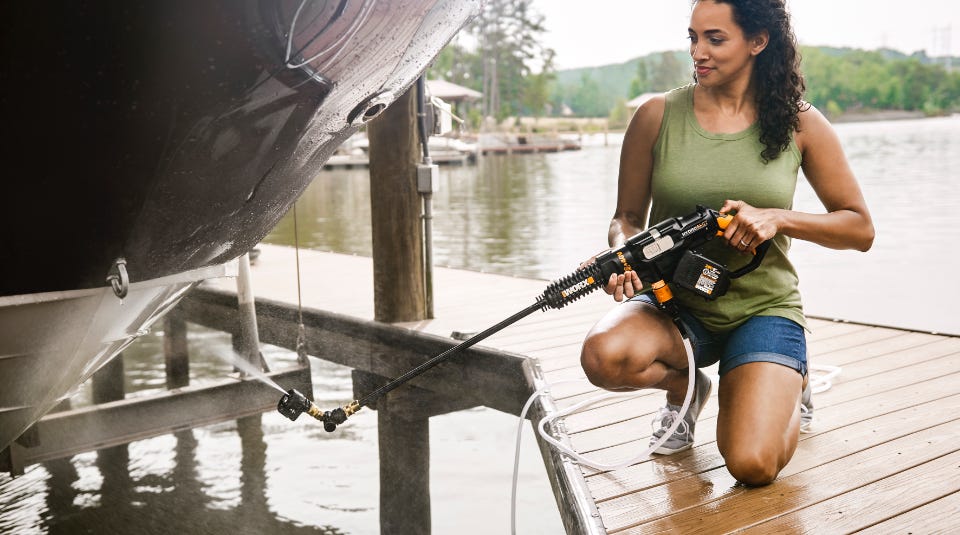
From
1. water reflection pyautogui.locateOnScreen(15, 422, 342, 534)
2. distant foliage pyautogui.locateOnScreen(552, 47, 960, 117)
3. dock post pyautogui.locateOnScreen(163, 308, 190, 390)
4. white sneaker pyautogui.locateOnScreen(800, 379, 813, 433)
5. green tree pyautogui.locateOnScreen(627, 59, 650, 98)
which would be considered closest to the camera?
white sneaker pyautogui.locateOnScreen(800, 379, 813, 433)

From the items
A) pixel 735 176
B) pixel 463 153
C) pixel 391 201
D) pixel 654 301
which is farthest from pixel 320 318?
pixel 463 153

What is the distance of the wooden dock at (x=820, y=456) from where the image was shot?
278 cm

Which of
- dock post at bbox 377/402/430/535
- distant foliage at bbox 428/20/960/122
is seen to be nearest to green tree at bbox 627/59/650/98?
distant foliage at bbox 428/20/960/122

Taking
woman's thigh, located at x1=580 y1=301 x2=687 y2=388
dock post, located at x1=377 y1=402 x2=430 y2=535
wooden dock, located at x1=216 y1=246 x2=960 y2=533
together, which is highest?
woman's thigh, located at x1=580 y1=301 x2=687 y2=388

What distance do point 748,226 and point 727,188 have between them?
26 cm

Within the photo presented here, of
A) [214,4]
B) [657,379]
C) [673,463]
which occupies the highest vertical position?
[214,4]

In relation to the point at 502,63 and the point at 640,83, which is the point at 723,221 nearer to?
the point at 502,63

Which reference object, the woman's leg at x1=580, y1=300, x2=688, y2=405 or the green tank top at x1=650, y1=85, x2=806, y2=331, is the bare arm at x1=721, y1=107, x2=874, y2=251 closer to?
the green tank top at x1=650, y1=85, x2=806, y2=331

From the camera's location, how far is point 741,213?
9.27 feet

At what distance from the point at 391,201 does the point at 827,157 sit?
9.30ft

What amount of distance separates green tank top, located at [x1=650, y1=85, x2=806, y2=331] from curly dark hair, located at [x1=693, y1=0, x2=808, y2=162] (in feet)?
0.16

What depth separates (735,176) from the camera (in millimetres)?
3053

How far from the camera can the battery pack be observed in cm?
287

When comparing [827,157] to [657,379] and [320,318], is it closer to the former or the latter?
[657,379]
